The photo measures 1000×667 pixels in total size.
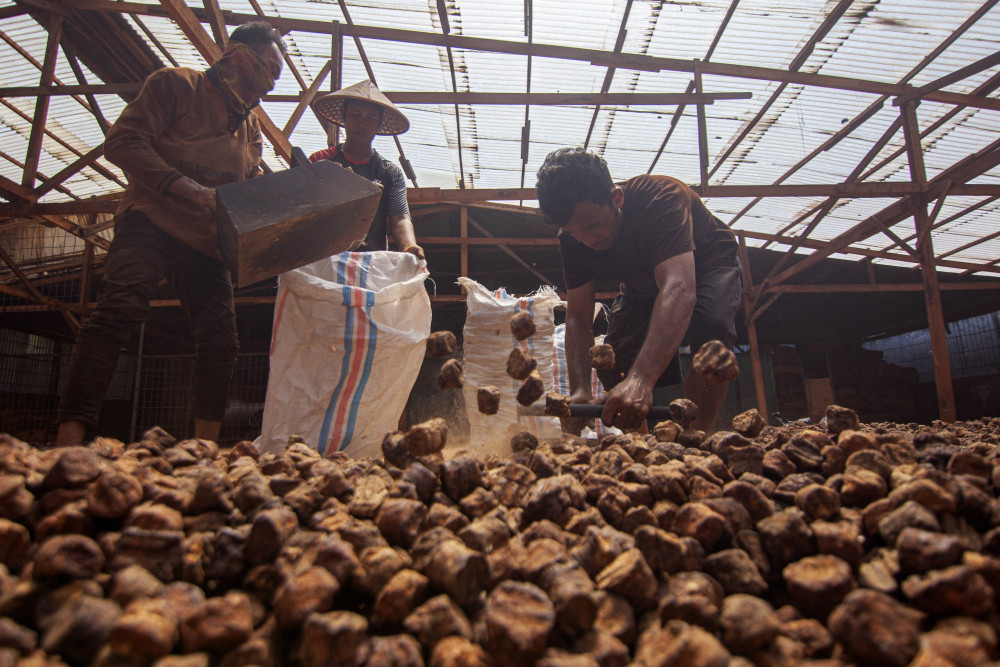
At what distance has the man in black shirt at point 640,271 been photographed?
1.99 m

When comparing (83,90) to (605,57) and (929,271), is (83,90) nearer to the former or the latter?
(605,57)

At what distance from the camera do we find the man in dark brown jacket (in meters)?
1.90

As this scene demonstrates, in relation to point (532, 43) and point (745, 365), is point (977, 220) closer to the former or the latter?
point (745, 365)

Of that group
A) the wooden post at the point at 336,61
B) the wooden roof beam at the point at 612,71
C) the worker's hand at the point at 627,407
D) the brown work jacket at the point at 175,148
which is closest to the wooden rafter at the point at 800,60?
the wooden roof beam at the point at 612,71

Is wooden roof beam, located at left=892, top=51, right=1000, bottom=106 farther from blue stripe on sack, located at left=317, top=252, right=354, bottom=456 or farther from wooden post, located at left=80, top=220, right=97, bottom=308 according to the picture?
wooden post, located at left=80, top=220, right=97, bottom=308

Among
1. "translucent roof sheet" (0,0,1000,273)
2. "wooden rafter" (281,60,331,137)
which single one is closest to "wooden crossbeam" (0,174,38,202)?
"translucent roof sheet" (0,0,1000,273)

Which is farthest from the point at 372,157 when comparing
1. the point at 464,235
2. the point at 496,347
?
the point at 464,235

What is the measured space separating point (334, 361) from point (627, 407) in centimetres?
131

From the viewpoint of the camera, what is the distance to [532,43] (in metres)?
4.54

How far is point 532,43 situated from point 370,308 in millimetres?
3276

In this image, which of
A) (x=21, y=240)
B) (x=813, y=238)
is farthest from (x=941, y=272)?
(x=21, y=240)

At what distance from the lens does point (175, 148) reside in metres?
2.15

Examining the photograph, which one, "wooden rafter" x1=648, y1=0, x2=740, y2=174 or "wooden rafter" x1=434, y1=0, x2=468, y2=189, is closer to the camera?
"wooden rafter" x1=648, y1=0, x2=740, y2=174

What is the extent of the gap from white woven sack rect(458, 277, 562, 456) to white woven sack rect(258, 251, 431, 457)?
3.43 ft
